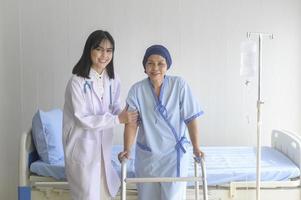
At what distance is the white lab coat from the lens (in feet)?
6.84

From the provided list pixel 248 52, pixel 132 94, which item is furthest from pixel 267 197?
pixel 132 94

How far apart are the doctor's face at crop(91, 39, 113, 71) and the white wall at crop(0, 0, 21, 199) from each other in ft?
4.35

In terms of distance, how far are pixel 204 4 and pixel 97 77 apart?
143 cm

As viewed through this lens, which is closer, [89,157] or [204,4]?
[89,157]

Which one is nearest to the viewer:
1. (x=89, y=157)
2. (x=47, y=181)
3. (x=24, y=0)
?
(x=89, y=157)

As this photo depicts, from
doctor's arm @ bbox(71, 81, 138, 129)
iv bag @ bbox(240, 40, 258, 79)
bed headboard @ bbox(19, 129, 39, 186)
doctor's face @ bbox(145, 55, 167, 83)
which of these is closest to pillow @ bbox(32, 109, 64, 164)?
bed headboard @ bbox(19, 129, 39, 186)

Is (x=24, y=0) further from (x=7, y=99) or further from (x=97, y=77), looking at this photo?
(x=97, y=77)

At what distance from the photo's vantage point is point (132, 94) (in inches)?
84.5

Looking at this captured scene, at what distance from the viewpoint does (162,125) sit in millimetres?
2104

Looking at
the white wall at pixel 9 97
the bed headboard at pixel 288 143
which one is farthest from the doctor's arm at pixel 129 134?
the white wall at pixel 9 97

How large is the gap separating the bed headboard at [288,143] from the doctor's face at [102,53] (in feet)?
4.52

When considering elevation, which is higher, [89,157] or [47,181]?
[89,157]

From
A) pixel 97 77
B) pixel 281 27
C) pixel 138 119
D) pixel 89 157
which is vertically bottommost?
pixel 89 157

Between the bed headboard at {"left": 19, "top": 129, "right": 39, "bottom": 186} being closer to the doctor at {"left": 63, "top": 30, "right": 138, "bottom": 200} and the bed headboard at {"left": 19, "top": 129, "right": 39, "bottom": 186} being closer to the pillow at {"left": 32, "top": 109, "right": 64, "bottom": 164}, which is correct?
the pillow at {"left": 32, "top": 109, "right": 64, "bottom": 164}
